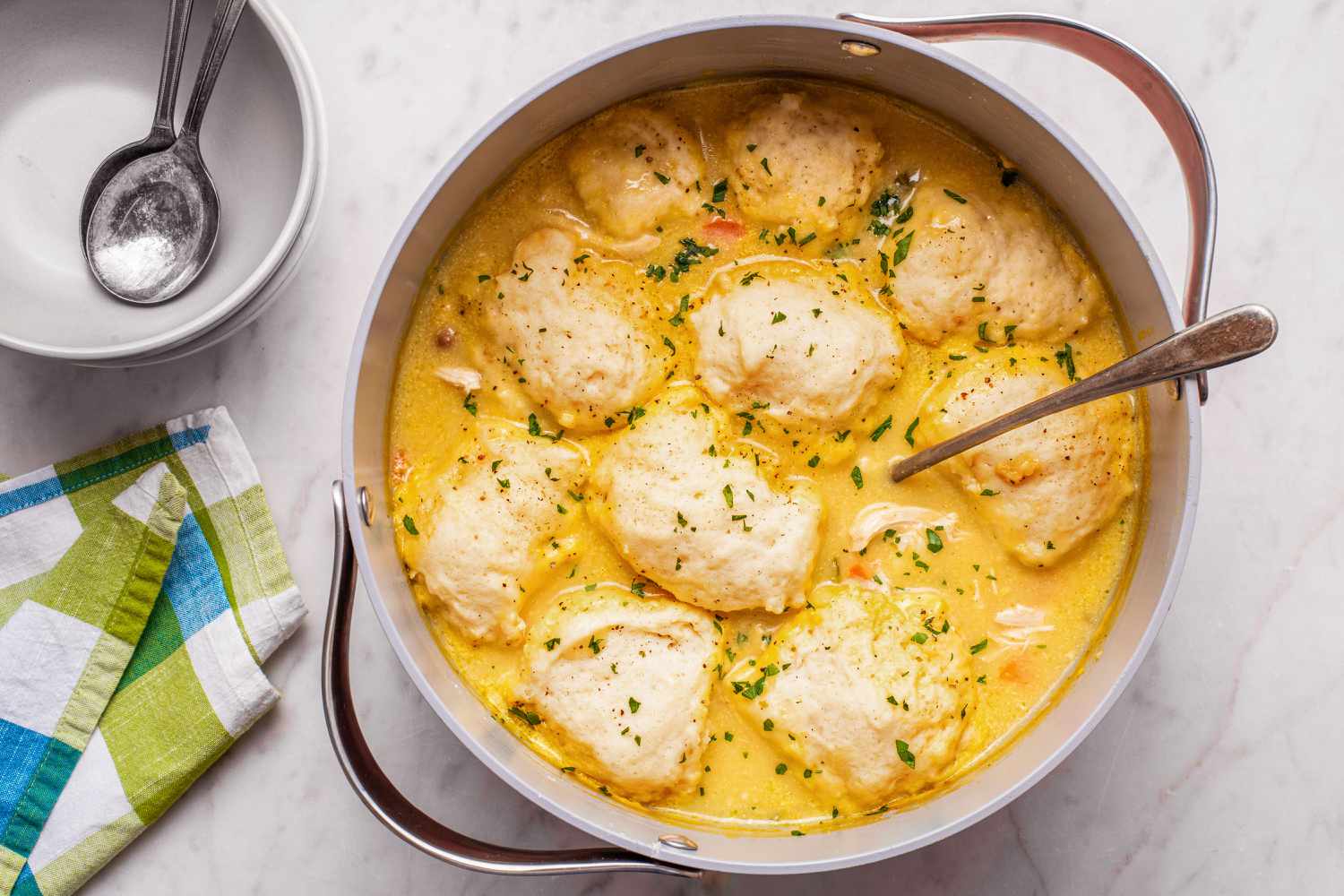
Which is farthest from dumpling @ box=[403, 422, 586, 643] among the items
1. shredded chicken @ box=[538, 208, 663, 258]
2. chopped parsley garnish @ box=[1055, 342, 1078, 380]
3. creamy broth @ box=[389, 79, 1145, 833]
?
chopped parsley garnish @ box=[1055, 342, 1078, 380]

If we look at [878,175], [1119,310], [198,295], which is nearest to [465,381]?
[198,295]

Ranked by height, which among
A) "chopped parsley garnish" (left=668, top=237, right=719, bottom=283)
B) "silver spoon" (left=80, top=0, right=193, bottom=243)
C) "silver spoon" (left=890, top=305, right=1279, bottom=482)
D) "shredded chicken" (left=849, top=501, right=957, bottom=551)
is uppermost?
"silver spoon" (left=80, top=0, right=193, bottom=243)

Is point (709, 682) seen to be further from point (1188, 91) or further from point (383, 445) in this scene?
point (1188, 91)

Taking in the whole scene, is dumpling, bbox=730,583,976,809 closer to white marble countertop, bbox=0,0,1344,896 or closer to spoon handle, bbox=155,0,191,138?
white marble countertop, bbox=0,0,1344,896

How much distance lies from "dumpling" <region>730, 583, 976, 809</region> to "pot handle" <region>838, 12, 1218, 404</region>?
77cm

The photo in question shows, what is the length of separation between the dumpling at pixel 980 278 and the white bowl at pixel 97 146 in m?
1.43

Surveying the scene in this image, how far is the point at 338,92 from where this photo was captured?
2684 millimetres

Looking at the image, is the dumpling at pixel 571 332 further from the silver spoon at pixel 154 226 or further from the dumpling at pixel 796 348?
the silver spoon at pixel 154 226

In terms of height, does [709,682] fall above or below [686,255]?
below

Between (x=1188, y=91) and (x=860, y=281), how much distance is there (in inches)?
37.7

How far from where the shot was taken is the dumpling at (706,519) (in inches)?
93.9

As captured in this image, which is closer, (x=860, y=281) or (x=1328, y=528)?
(x=860, y=281)

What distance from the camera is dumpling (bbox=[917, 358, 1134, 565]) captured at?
240 centimetres

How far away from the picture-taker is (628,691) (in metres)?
2.42
